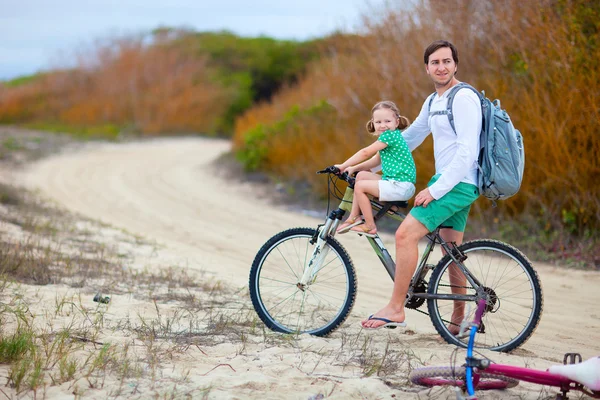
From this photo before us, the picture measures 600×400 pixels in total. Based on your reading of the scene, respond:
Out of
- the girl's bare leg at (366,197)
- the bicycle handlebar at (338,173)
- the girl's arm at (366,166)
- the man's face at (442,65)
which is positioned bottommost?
the girl's bare leg at (366,197)

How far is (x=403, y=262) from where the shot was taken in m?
4.68

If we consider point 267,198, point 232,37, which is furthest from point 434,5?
point 232,37

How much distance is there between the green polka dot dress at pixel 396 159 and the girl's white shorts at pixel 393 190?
4 centimetres

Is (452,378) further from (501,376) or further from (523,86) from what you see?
(523,86)

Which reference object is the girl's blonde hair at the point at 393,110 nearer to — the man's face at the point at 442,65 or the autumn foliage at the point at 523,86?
the man's face at the point at 442,65

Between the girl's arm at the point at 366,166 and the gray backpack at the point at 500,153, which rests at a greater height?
the gray backpack at the point at 500,153

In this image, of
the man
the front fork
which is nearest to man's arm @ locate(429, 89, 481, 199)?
the man

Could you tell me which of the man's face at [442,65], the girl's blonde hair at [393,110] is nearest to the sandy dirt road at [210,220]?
the girl's blonde hair at [393,110]

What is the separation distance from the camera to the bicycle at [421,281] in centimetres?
468

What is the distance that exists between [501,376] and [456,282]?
1.17 m

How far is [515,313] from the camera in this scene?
203 inches

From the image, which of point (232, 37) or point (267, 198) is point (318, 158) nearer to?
point (267, 198)

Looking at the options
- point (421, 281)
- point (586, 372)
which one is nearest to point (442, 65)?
point (421, 281)

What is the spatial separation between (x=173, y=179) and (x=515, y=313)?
10.9 m
